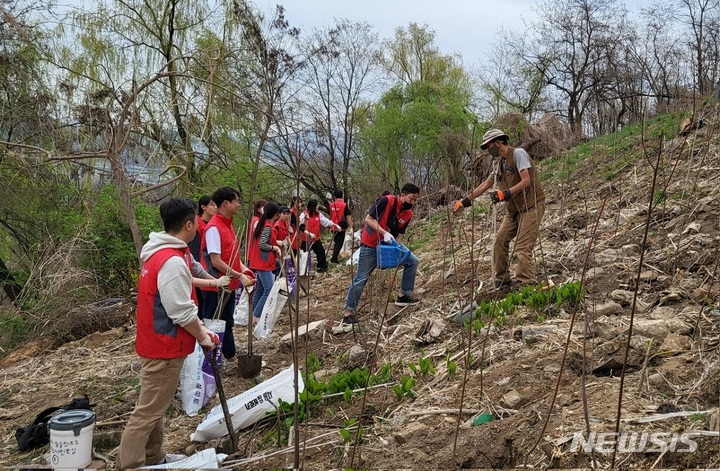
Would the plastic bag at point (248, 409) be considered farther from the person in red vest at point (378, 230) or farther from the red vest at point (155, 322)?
the person in red vest at point (378, 230)

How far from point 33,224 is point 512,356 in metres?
10.7

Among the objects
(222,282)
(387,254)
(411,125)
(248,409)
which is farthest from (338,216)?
(411,125)

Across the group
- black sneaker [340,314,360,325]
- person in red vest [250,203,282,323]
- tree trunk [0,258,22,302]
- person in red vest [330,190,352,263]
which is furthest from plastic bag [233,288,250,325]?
tree trunk [0,258,22,302]

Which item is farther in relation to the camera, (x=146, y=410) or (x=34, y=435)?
(x=34, y=435)

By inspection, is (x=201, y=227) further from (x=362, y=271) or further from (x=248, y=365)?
(x=362, y=271)

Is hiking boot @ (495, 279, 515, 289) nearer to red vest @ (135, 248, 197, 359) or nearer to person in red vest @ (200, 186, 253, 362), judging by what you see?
person in red vest @ (200, 186, 253, 362)

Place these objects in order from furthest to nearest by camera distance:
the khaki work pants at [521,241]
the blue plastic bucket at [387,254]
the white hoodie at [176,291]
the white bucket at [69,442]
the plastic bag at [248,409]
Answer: the blue plastic bucket at [387,254] < the khaki work pants at [521,241] < the plastic bag at [248,409] < the white bucket at [69,442] < the white hoodie at [176,291]

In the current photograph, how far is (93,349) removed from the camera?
7.41 metres

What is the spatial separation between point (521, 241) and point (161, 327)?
372cm

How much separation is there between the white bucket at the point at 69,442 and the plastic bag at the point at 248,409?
0.75m

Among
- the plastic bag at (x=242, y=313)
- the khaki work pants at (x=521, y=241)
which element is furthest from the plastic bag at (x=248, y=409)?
the plastic bag at (x=242, y=313)

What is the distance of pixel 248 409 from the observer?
13.2 feet

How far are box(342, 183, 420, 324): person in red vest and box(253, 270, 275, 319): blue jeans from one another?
1077 mm

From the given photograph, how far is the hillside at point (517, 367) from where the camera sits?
113 inches
